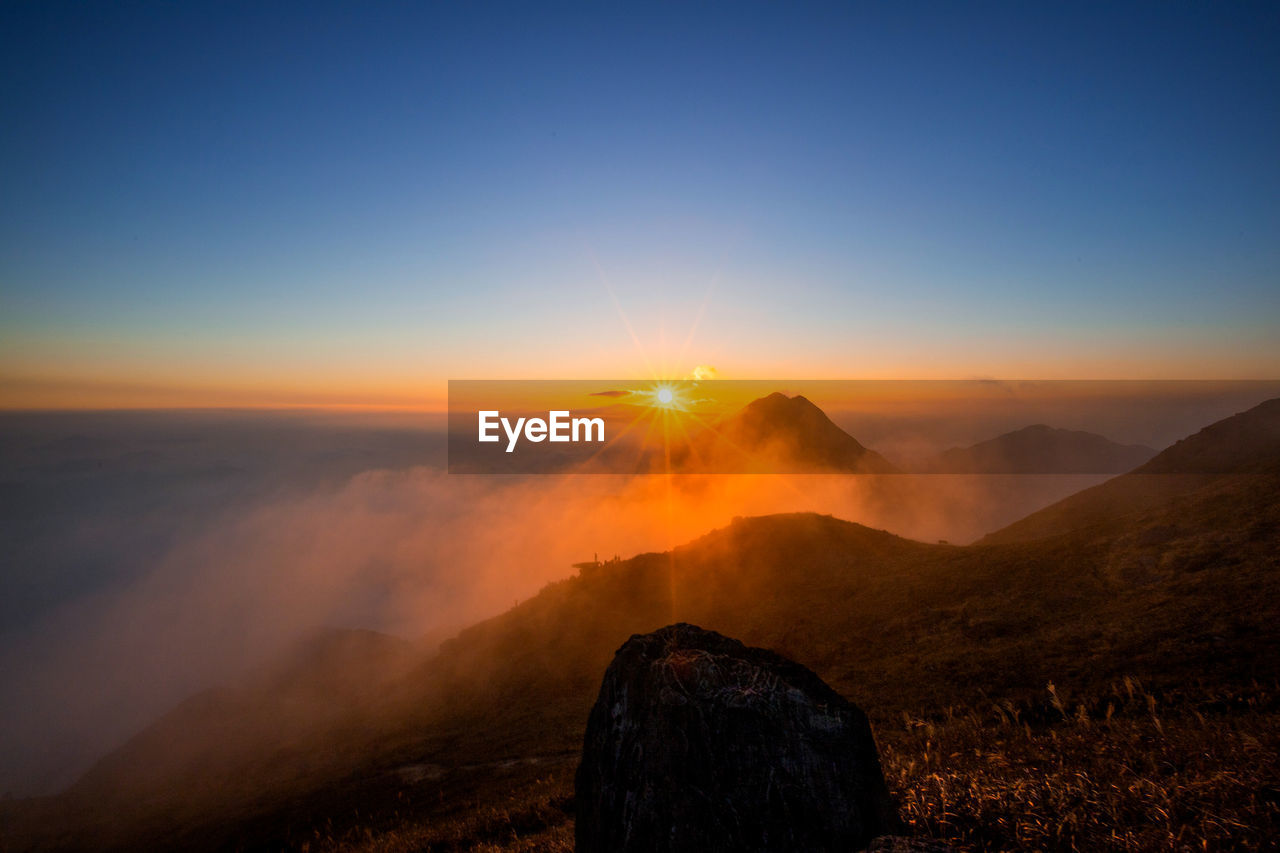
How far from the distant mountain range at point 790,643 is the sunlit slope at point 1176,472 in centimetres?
28

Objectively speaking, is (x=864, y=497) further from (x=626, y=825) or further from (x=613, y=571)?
(x=626, y=825)

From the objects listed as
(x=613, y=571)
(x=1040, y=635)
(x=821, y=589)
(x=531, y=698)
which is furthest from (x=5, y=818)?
(x=1040, y=635)

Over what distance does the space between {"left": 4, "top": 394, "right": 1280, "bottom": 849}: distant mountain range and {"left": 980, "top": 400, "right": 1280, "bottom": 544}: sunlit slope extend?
280mm

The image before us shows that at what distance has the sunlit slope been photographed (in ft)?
149

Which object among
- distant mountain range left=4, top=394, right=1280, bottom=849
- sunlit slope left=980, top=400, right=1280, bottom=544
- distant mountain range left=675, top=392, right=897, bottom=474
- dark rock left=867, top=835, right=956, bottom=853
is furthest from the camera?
distant mountain range left=675, top=392, right=897, bottom=474

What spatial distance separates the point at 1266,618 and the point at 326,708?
62.6 metres

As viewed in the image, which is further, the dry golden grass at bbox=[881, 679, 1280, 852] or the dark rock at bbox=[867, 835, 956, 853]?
the dry golden grass at bbox=[881, 679, 1280, 852]

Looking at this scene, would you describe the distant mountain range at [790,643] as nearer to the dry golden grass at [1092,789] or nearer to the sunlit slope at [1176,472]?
the sunlit slope at [1176,472]

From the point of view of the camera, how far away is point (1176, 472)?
50656mm

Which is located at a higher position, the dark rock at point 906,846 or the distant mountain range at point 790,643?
the dark rock at point 906,846

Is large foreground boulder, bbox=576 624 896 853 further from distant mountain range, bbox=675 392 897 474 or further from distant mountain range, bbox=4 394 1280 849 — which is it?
distant mountain range, bbox=675 392 897 474

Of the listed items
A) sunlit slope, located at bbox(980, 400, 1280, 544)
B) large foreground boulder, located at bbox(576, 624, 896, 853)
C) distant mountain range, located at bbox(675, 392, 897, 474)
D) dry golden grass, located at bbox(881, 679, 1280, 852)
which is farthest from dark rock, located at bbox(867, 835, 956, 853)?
distant mountain range, located at bbox(675, 392, 897, 474)

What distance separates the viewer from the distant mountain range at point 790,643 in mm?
21609

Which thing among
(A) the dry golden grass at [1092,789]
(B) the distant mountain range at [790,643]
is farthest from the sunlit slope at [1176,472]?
(A) the dry golden grass at [1092,789]
